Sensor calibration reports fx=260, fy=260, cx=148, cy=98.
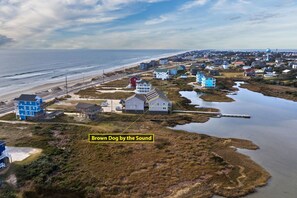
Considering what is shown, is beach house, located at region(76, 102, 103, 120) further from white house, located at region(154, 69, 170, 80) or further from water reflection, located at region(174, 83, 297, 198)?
white house, located at region(154, 69, 170, 80)

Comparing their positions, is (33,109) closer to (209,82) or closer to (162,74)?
(209,82)

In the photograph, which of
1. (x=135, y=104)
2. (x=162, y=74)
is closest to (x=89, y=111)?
(x=135, y=104)

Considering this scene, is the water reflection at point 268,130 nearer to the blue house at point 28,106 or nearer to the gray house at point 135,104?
the gray house at point 135,104

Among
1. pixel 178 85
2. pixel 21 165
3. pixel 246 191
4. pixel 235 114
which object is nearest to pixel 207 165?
pixel 246 191

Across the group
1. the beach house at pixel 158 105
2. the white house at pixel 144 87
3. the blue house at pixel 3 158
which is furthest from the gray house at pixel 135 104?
the blue house at pixel 3 158

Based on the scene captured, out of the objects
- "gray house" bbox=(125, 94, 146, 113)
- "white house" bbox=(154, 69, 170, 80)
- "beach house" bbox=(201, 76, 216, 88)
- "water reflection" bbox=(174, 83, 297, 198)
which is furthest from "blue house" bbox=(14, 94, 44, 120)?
"white house" bbox=(154, 69, 170, 80)

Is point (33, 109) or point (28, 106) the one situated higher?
point (28, 106)

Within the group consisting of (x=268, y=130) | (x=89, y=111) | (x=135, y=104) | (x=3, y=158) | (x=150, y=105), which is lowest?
(x=268, y=130)
